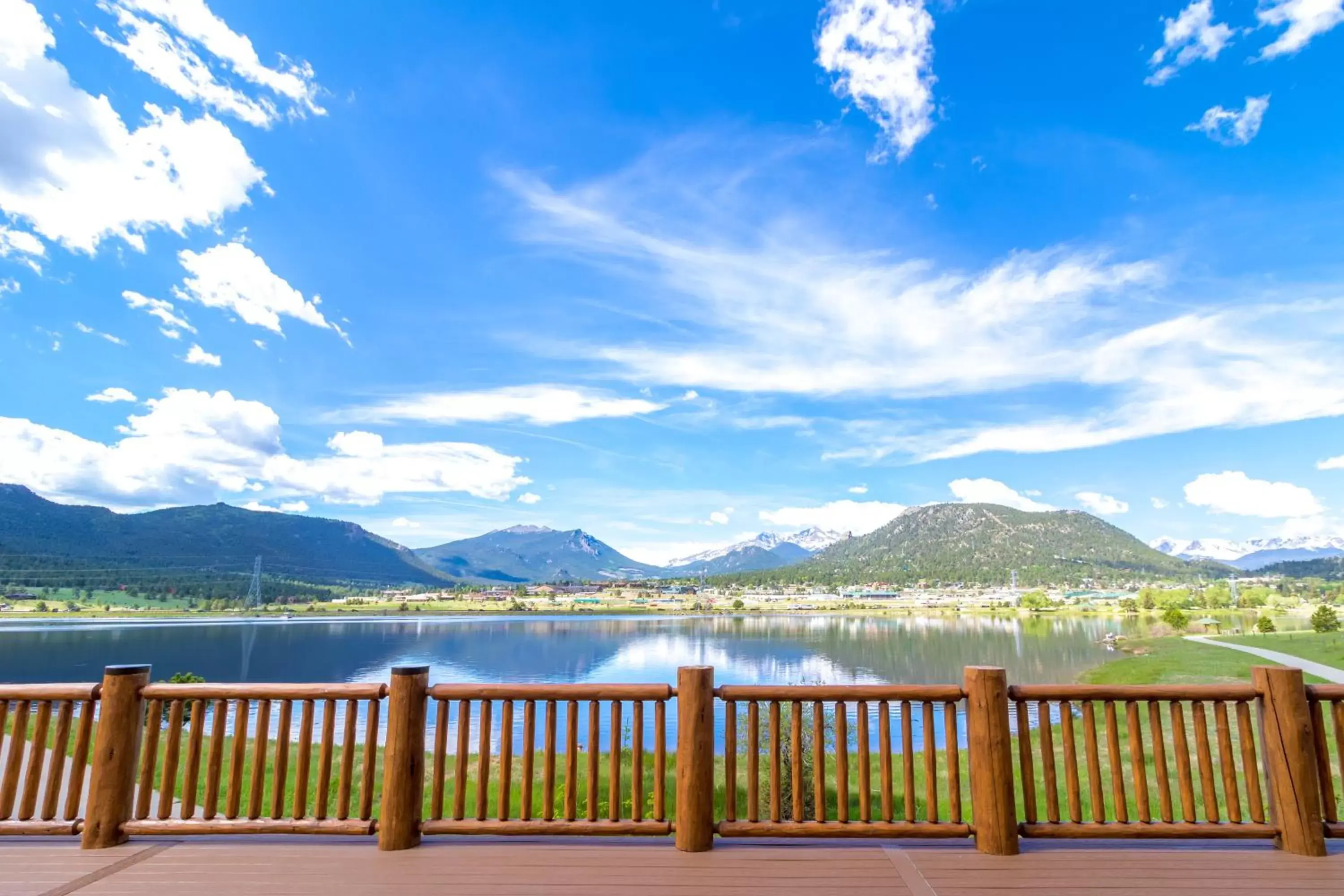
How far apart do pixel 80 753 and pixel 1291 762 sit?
901 centimetres

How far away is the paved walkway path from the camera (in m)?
33.3

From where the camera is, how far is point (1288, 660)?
4388cm

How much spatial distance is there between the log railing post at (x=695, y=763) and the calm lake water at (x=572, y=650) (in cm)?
2271

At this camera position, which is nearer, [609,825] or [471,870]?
[471,870]

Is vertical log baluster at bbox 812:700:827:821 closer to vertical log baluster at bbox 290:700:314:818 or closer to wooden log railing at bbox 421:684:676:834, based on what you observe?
wooden log railing at bbox 421:684:676:834

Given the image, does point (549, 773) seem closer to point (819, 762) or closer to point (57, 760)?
point (819, 762)

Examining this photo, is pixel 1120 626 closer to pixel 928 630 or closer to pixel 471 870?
pixel 928 630

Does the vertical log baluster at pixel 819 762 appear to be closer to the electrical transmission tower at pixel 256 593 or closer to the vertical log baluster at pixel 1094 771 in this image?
the vertical log baluster at pixel 1094 771

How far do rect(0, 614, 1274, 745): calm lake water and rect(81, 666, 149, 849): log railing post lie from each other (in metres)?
22.5

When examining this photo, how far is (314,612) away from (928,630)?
107 metres

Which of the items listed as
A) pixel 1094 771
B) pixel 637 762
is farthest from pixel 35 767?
pixel 1094 771

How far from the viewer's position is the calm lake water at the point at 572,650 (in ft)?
168

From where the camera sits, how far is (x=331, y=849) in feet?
16.9

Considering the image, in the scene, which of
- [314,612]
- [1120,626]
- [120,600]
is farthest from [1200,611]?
[120,600]
